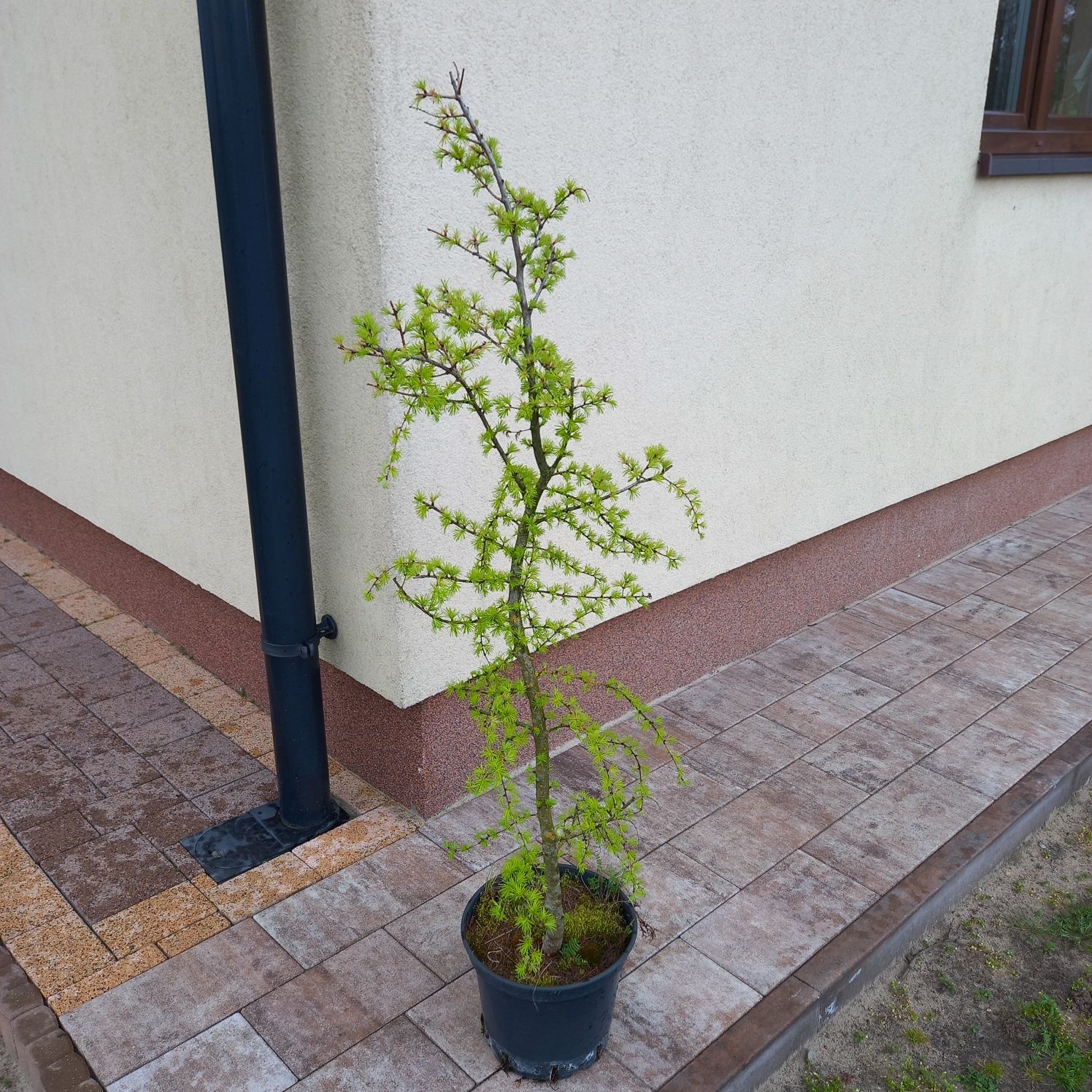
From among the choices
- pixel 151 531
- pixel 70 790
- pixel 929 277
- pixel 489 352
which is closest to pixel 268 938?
pixel 70 790

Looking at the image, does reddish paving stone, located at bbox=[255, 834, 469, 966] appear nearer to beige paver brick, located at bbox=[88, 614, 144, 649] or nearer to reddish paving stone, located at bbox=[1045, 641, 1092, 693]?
beige paver brick, located at bbox=[88, 614, 144, 649]

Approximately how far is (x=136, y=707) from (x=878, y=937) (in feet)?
11.0

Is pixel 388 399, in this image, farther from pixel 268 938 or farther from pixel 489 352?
pixel 268 938

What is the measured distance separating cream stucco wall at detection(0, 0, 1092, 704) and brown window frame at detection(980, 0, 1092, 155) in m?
0.23

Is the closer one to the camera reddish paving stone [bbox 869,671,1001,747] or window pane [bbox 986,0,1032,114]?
reddish paving stone [bbox 869,671,1001,747]

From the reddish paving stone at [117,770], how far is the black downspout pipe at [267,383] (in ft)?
2.41

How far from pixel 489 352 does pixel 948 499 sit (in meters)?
3.78

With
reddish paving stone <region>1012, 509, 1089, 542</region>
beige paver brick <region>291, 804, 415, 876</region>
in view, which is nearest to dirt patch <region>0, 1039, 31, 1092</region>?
beige paver brick <region>291, 804, 415, 876</region>

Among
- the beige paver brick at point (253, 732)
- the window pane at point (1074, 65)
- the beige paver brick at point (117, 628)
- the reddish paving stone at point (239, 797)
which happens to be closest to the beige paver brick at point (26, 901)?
the reddish paving stone at point (239, 797)

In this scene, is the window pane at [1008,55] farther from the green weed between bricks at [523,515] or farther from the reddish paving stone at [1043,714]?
the green weed between bricks at [523,515]

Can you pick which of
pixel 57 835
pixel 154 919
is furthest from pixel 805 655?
pixel 57 835

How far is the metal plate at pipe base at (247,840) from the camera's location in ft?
11.9

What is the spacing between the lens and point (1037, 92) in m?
5.72

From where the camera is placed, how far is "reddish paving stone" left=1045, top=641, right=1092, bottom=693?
485 centimetres
